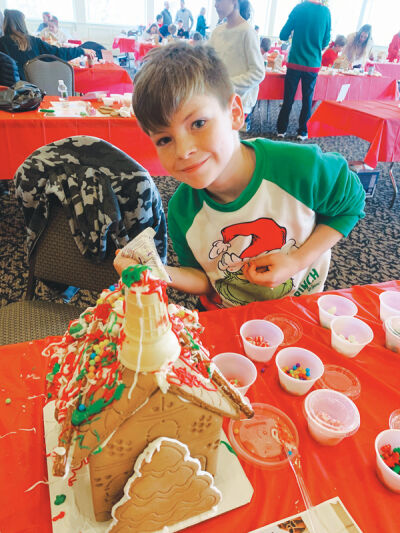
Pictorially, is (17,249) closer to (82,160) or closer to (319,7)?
(82,160)

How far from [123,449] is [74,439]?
75 millimetres

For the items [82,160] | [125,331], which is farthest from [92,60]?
[125,331]

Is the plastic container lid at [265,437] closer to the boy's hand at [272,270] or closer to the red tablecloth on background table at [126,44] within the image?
the boy's hand at [272,270]

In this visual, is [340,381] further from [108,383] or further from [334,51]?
[334,51]

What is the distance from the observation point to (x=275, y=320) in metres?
1.03

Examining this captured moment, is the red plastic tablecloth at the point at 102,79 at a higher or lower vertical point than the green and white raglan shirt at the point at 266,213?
higher

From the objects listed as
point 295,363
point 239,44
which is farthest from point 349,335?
point 239,44

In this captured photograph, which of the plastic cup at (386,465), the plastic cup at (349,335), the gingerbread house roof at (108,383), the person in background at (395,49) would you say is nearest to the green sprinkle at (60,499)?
the gingerbread house roof at (108,383)

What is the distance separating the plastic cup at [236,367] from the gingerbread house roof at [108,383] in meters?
0.24

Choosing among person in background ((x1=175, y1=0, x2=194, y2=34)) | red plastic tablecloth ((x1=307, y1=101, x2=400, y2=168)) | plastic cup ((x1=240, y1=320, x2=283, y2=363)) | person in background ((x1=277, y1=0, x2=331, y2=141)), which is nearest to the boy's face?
plastic cup ((x1=240, y1=320, x2=283, y2=363))

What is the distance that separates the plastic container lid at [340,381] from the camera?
2.73ft

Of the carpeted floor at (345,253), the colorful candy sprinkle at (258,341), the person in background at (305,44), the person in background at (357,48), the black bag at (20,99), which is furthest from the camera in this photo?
the person in background at (357,48)

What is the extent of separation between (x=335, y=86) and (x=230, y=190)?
18.0ft

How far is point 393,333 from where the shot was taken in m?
0.94
